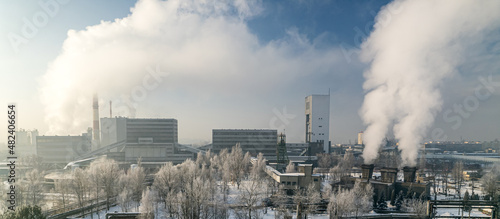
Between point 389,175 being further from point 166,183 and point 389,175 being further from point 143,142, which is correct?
point 143,142

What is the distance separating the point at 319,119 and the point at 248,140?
40986 millimetres

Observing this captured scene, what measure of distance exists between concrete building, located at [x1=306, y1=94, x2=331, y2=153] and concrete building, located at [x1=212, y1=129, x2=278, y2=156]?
97.5 feet

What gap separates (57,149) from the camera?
6519 cm

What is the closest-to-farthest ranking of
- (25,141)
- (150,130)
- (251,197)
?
(251,197)
(150,130)
(25,141)

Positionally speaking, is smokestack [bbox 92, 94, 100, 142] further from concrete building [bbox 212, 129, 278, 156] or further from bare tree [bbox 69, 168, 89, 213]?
bare tree [bbox 69, 168, 89, 213]

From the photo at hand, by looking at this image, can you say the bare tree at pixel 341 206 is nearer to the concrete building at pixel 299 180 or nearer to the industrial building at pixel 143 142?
the concrete building at pixel 299 180

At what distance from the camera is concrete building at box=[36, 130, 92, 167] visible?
64.3 metres

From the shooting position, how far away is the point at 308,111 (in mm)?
101250

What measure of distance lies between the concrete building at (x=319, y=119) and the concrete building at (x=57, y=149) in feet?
283

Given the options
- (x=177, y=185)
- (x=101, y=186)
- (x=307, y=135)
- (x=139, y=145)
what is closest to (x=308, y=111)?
(x=307, y=135)

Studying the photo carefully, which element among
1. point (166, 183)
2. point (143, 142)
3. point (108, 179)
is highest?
point (108, 179)

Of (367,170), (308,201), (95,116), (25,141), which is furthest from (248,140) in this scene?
(25,141)

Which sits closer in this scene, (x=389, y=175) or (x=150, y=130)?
(x=389, y=175)

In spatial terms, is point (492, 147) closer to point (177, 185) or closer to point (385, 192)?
point (385, 192)
